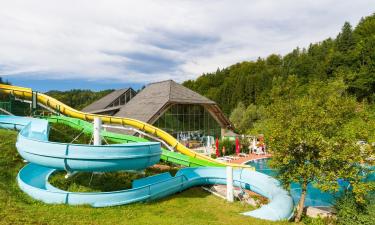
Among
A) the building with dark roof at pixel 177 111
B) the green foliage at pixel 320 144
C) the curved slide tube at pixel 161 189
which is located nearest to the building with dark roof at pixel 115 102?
the building with dark roof at pixel 177 111

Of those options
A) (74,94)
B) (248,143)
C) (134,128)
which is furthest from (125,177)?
(74,94)

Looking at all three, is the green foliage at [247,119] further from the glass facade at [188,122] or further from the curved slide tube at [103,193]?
the curved slide tube at [103,193]

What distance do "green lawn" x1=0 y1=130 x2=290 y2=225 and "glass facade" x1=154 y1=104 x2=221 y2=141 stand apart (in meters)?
13.4

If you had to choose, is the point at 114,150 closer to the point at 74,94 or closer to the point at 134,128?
the point at 134,128

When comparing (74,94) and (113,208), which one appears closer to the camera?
(113,208)

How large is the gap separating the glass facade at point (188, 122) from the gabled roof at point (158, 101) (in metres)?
0.71

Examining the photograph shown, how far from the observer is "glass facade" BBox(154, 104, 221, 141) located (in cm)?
2411

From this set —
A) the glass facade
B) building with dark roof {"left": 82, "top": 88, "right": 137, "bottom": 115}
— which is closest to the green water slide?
the glass facade

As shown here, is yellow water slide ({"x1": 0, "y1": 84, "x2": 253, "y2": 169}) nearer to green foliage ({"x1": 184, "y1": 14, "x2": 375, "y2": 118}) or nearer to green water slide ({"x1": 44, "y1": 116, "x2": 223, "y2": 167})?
green water slide ({"x1": 44, "y1": 116, "x2": 223, "y2": 167})

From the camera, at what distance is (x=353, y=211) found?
834 centimetres

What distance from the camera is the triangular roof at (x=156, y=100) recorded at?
74.9ft

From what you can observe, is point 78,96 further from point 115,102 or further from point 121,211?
point 121,211

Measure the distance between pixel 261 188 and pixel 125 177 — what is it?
5260 mm

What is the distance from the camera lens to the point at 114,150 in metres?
8.62
